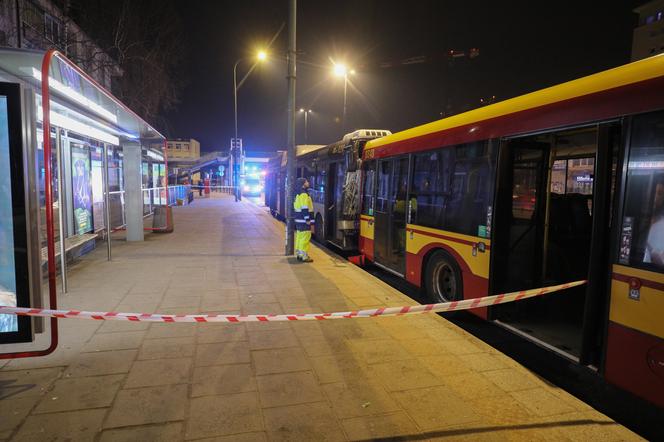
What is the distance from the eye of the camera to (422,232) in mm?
6770

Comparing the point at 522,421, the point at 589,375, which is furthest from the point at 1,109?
the point at 589,375

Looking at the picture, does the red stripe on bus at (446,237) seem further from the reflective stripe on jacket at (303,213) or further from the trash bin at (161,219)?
the trash bin at (161,219)

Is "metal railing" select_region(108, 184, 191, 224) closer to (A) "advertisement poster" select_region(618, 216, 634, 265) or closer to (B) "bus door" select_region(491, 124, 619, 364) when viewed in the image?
(B) "bus door" select_region(491, 124, 619, 364)

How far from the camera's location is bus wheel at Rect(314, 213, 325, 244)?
12.6 meters

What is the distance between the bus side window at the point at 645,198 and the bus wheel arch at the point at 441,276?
2.55m

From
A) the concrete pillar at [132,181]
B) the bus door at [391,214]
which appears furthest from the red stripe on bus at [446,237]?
the concrete pillar at [132,181]

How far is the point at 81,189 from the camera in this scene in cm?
904

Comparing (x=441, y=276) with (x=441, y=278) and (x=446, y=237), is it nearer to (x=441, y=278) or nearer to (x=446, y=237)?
(x=441, y=278)

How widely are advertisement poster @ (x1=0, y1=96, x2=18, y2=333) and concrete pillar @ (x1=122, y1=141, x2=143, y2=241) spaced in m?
8.06

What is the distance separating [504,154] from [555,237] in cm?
161

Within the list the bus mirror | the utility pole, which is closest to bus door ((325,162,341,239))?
the bus mirror

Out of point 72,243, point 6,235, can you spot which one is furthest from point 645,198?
point 72,243

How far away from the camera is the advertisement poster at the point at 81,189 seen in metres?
8.62

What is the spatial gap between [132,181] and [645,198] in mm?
11401
